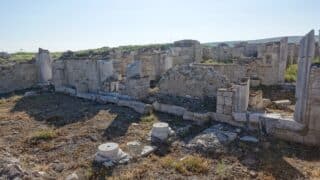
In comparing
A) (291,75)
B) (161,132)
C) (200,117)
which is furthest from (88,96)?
(291,75)

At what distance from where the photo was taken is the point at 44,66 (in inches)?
738

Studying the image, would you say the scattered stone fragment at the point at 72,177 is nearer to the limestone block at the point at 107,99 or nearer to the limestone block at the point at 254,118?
the limestone block at the point at 254,118

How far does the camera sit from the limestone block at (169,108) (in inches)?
443

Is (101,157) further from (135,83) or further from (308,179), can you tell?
(135,83)

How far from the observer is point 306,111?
859 centimetres

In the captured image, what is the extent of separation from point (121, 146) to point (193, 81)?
469 centimetres

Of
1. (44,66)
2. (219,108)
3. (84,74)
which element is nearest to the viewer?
(219,108)

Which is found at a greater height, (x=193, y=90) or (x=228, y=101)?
(x=193, y=90)

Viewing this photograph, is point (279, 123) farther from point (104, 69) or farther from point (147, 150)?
point (104, 69)

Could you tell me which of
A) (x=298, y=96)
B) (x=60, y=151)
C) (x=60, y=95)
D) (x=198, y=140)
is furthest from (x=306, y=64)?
(x=60, y=95)

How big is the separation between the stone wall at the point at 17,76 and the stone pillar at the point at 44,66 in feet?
1.37

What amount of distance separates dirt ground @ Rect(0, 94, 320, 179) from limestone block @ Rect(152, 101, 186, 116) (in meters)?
0.31

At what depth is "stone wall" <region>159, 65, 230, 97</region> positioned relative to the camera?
451 inches

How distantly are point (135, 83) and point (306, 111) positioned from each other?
7052 millimetres
